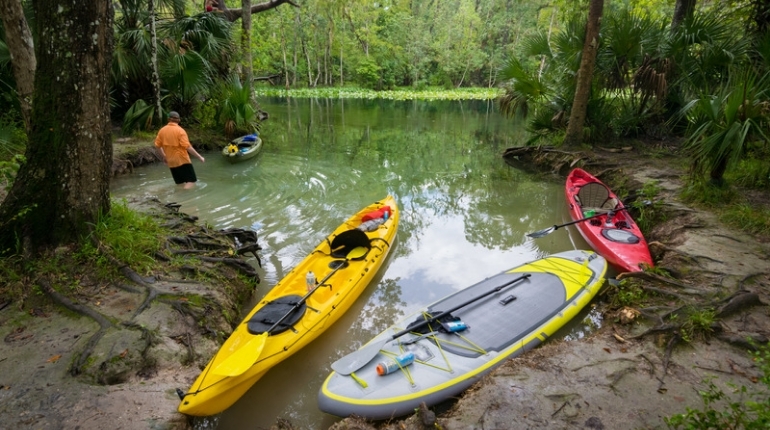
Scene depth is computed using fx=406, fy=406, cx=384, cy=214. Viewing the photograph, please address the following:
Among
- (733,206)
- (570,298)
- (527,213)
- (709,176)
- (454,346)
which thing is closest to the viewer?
(454,346)

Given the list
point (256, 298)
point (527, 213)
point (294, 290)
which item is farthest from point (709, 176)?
point (256, 298)

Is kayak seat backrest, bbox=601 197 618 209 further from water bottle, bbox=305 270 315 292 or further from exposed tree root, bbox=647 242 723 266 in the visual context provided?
water bottle, bbox=305 270 315 292

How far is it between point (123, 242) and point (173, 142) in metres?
3.83

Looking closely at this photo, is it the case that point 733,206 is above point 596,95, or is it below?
below

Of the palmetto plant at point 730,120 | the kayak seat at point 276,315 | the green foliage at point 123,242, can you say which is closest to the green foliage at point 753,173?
the palmetto plant at point 730,120

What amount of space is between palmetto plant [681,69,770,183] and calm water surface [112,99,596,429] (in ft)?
7.34

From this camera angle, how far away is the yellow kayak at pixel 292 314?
10.5 ft

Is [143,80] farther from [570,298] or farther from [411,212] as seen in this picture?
[570,298]

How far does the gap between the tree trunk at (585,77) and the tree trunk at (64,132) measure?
372 inches

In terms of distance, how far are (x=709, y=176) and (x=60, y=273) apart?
919 centimetres

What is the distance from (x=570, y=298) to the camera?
4.61 metres

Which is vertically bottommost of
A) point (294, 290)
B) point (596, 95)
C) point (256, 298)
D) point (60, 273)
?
point (256, 298)

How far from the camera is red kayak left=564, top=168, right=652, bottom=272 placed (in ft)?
18.3

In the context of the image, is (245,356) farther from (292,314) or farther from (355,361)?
(355,361)
